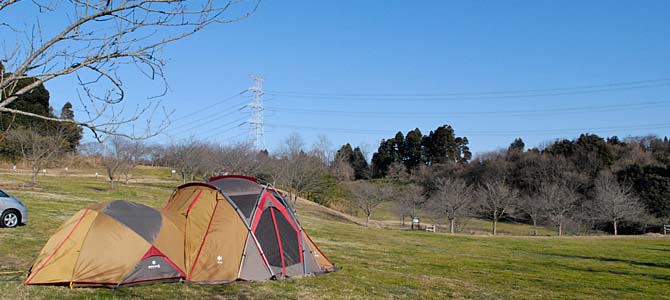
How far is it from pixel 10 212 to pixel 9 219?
0.77 feet

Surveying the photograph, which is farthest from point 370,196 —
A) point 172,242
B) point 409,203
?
point 172,242

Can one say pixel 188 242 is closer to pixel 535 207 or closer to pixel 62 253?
pixel 62 253

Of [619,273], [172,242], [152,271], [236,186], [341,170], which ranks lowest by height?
[619,273]

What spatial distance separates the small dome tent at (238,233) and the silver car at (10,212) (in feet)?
27.9

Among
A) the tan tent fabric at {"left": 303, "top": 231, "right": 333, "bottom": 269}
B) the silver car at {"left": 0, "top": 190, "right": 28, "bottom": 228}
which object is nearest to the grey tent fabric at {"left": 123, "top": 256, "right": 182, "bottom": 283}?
the tan tent fabric at {"left": 303, "top": 231, "right": 333, "bottom": 269}

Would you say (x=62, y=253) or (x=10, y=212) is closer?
(x=62, y=253)

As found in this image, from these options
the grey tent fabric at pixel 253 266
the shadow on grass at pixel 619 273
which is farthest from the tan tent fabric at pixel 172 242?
the shadow on grass at pixel 619 273

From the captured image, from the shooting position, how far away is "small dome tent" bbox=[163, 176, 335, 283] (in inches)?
426

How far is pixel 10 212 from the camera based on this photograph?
1722 centimetres

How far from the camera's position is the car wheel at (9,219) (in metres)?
17.1

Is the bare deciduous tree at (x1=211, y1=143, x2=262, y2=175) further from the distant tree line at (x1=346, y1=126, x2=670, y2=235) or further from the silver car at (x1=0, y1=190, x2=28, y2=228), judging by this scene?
the silver car at (x1=0, y1=190, x2=28, y2=228)

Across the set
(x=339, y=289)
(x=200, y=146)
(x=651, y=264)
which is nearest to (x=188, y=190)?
(x=339, y=289)

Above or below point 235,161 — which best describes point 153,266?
below

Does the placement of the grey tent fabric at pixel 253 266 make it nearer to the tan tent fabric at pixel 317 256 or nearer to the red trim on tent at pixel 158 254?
the red trim on tent at pixel 158 254
